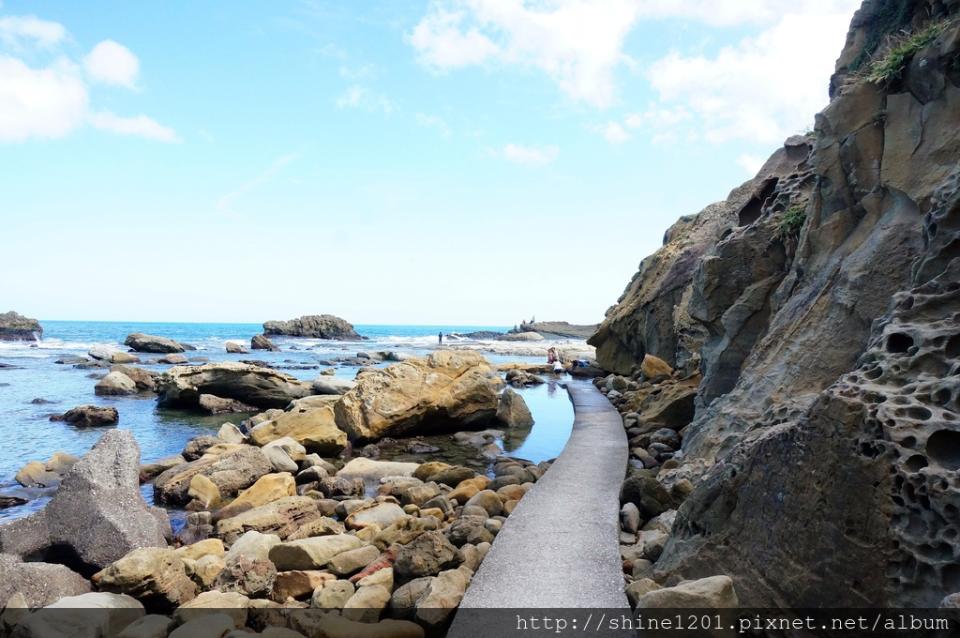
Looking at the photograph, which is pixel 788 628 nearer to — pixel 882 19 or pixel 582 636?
pixel 582 636

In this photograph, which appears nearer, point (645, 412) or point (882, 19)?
point (882, 19)

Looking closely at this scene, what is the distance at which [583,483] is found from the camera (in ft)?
27.9

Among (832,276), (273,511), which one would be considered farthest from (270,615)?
(832,276)

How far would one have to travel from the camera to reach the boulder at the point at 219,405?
19.5 metres

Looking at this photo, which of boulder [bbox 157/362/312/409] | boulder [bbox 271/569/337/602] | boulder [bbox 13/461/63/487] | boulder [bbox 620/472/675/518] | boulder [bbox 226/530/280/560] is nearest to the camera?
boulder [bbox 271/569/337/602]

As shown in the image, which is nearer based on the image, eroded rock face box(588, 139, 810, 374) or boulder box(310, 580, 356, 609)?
boulder box(310, 580, 356, 609)

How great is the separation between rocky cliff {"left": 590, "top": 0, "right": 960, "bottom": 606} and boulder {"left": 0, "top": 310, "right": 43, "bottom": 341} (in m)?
72.3

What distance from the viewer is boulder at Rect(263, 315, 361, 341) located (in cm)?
7838

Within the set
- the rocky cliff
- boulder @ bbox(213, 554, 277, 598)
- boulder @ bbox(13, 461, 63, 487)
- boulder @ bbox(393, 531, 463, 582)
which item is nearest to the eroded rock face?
the rocky cliff

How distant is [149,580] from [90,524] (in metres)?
1.62

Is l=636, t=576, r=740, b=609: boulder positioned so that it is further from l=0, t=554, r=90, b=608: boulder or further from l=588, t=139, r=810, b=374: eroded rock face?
l=588, t=139, r=810, b=374: eroded rock face

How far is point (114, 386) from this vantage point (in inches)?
911

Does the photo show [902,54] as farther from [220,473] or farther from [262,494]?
[220,473]

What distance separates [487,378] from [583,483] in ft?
27.5
